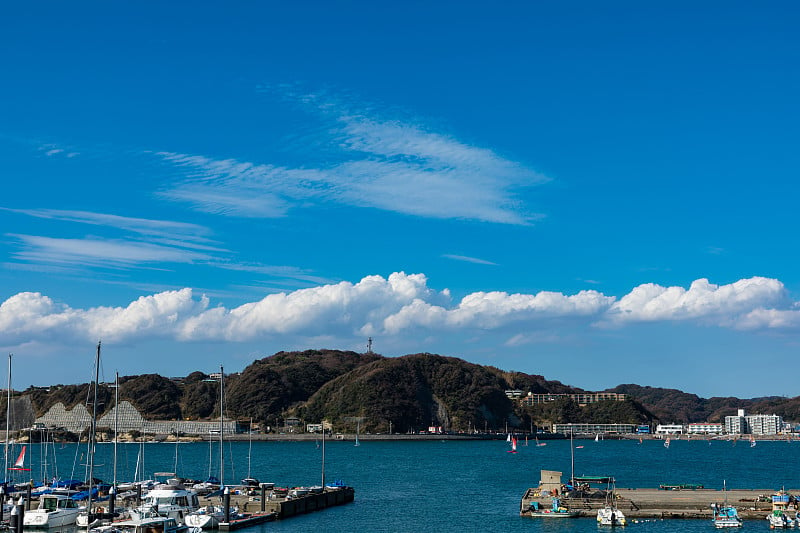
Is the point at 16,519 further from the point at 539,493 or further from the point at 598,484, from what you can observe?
the point at 598,484

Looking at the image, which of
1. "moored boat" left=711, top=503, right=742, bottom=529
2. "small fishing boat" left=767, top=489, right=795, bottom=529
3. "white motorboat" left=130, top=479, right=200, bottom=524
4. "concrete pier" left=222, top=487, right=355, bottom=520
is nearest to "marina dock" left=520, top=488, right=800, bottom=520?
"small fishing boat" left=767, top=489, right=795, bottom=529

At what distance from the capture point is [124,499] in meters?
69.2

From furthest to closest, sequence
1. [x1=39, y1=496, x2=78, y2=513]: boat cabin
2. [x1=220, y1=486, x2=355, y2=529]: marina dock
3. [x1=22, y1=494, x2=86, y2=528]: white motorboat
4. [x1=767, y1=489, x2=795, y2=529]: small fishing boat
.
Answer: [x1=220, y1=486, x2=355, y2=529]: marina dock → [x1=39, y1=496, x2=78, y2=513]: boat cabin → [x1=767, y1=489, x2=795, y2=529]: small fishing boat → [x1=22, y1=494, x2=86, y2=528]: white motorboat

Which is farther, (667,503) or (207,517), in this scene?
(667,503)

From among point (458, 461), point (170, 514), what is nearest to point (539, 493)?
point (170, 514)

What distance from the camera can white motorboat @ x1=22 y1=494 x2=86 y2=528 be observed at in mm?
58531

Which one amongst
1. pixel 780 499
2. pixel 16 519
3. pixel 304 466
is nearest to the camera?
pixel 16 519

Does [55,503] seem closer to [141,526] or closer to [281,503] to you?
[141,526]

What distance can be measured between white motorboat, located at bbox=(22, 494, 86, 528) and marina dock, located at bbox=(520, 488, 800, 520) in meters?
34.5

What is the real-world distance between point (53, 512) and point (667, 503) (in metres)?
46.3

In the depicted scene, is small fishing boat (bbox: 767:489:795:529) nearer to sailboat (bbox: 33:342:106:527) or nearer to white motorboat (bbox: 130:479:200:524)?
white motorboat (bbox: 130:479:200:524)

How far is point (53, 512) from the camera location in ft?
194

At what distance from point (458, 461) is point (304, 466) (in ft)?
115

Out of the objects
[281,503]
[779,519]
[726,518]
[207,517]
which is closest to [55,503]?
[207,517]
